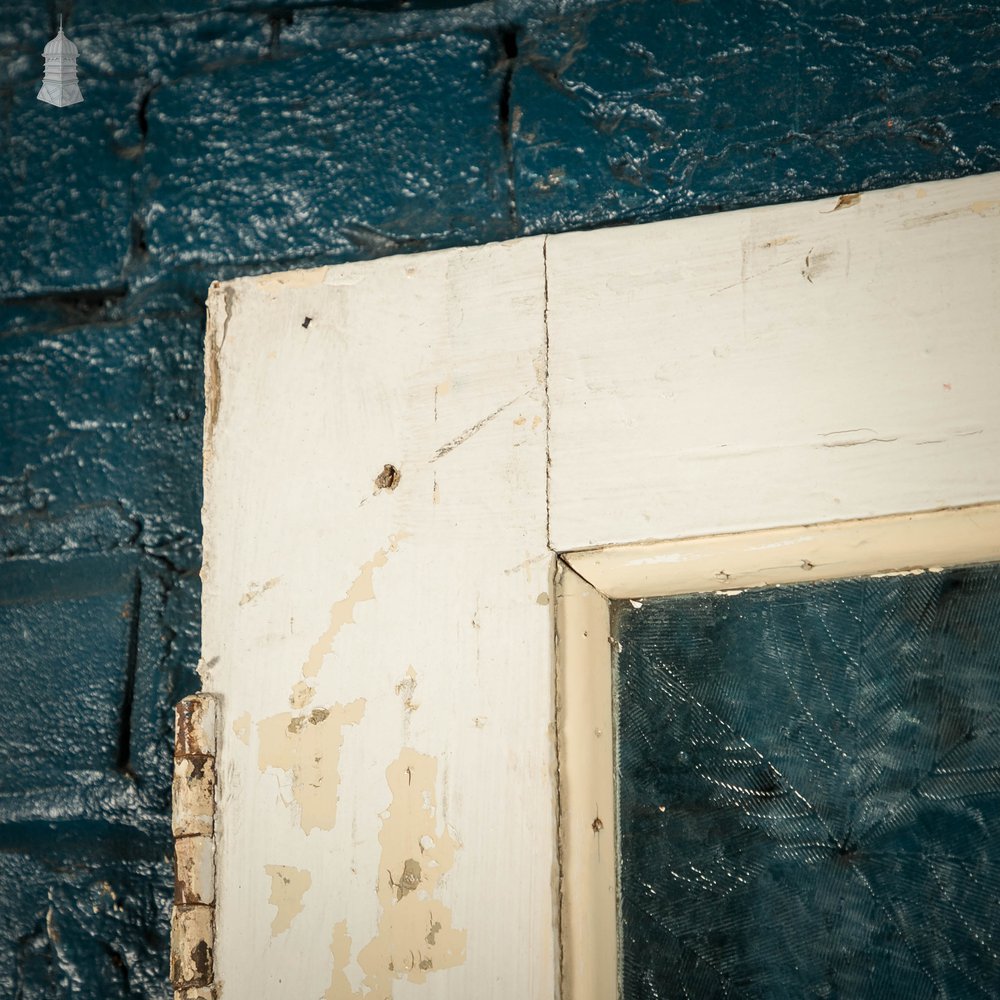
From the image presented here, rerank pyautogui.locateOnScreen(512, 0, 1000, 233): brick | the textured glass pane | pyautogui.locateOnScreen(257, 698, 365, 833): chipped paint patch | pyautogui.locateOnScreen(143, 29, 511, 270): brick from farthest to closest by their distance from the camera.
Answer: pyautogui.locateOnScreen(143, 29, 511, 270): brick < pyautogui.locateOnScreen(512, 0, 1000, 233): brick < pyautogui.locateOnScreen(257, 698, 365, 833): chipped paint patch < the textured glass pane

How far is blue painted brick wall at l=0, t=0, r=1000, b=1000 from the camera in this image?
1351 mm

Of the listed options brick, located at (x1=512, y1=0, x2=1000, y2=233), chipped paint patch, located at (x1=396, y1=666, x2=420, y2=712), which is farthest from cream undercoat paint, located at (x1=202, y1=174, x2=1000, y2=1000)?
brick, located at (x1=512, y1=0, x2=1000, y2=233)

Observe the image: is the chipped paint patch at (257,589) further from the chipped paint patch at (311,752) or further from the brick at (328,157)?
the brick at (328,157)

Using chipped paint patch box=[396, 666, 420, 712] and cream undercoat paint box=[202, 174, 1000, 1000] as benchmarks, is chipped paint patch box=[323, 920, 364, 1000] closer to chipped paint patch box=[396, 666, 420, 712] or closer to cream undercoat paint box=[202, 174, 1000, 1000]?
cream undercoat paint box=[202, 174, 1000, 1000]

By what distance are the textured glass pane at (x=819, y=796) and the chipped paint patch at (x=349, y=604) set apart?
0.28 m

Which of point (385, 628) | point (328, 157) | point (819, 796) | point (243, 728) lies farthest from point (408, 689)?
point (328, 157)

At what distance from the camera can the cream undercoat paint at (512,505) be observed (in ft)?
3.77

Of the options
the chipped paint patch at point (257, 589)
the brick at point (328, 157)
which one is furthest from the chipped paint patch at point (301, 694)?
the brick at point (328, 157)

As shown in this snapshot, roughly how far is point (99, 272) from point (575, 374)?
0.68 m

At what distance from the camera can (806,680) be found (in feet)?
3.87

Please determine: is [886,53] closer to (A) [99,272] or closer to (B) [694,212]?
(B) [694,212]

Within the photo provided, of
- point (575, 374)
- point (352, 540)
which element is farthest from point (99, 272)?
point (575, 374)

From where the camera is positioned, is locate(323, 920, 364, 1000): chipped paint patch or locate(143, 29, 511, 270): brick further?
locate(143, 29, 511, 270): brick

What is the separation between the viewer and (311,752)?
4.02 feet
